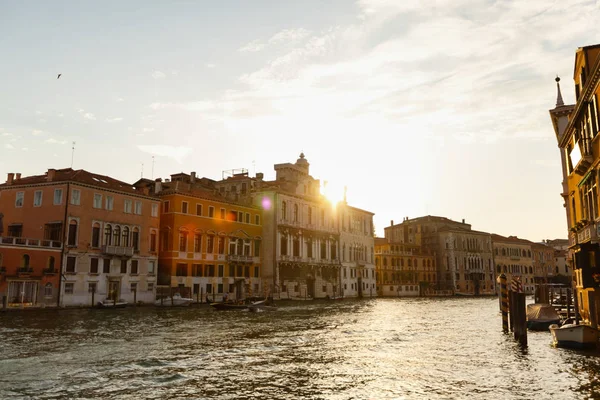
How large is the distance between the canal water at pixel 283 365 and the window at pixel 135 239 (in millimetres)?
18657

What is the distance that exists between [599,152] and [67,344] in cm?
1659

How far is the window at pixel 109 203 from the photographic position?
38.1m

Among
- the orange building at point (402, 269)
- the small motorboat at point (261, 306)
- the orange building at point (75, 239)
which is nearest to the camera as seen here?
the orange building at point (75, 239)

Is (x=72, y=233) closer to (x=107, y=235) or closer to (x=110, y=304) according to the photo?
(x=107, y=235)

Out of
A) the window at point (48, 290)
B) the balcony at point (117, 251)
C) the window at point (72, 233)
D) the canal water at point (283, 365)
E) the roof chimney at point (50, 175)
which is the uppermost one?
the roof chimney at point (50, 175)

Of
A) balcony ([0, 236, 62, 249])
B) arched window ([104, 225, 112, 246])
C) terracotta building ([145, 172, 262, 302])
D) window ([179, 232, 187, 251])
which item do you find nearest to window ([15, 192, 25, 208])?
balcony ([0, 236, 62, 249])

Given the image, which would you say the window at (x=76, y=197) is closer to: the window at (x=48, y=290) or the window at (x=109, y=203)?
the window at (x=109, y=203)

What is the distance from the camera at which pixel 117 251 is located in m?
37.8

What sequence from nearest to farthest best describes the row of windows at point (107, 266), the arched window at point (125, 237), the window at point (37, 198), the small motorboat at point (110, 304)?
1. the small motorboat at point (110, 304)
2. the row of windows at point (107, 266)
3. the window at point (37, 198)
4. the arched window at point (125, 237)

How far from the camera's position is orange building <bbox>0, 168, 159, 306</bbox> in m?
33.0

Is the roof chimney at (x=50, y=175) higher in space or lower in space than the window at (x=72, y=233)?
higher

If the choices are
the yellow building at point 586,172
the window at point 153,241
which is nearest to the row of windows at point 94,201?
the window at point 153,241

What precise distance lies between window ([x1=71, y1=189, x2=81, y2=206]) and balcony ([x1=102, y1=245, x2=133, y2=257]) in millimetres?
3644

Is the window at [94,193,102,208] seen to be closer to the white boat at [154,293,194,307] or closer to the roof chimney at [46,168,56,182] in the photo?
the roof chimney at [46,168,56,182]
